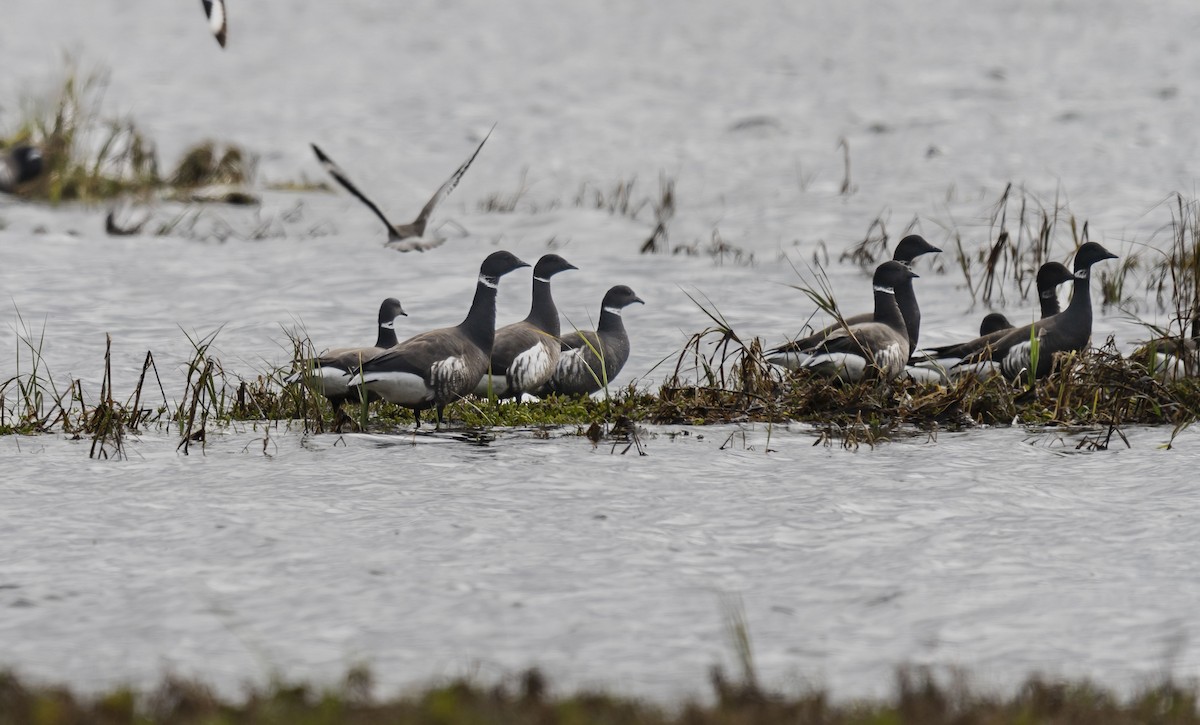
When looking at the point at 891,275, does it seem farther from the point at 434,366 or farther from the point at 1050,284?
the point at 434,366

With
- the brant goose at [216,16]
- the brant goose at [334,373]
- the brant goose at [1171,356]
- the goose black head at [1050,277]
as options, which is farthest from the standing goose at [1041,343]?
the brant goose at [216,16]

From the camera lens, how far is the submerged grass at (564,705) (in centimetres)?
472

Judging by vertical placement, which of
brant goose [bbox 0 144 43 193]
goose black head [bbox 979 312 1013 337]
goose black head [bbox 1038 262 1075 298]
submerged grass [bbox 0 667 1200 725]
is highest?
brant goose [bbox 0 144 43 193]

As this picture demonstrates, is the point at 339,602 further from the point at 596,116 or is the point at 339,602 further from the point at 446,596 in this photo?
the point at 596,116

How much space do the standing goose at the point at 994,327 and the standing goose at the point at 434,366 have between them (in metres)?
3.05

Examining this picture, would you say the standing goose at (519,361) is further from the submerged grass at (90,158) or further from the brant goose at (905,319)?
the submerged grass at (90,158)

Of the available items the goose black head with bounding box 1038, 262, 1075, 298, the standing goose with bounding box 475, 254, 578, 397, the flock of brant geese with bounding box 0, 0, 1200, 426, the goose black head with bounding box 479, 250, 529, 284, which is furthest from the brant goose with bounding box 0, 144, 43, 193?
the goose black head with bounding box 1038, 262, 1075, 298

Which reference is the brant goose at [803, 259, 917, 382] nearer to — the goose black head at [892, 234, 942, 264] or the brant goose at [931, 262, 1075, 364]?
the brant goose at [931, 262, 1075, 364]

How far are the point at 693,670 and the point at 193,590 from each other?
2202mm

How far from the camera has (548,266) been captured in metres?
11.2

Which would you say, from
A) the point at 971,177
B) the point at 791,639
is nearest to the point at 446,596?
the point at 791,639

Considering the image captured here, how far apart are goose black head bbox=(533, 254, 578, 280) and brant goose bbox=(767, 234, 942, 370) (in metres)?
1.83

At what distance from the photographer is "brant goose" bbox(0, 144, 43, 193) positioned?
770 inches

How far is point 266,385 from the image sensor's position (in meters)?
9.74
